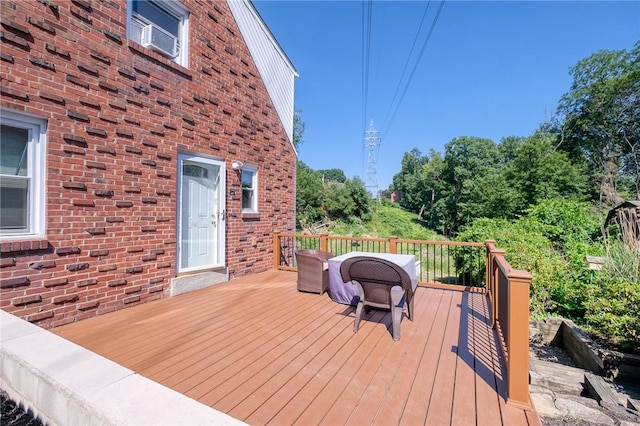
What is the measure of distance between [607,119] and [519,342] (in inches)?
1034

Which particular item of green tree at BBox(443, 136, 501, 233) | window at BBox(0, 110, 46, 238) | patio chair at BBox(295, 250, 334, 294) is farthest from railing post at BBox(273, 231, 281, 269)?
green tree at BBox(443, 136, 501, 233)

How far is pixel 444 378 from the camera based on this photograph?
7.59 feet

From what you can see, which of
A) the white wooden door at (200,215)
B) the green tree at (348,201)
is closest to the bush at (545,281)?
the white wooden door at (200,215)

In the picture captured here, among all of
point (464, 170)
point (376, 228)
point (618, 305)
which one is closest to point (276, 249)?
point (618, 305)

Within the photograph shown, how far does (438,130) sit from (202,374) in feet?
113

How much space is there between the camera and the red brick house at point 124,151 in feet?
9.66

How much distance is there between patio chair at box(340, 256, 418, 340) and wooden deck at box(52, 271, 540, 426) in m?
0.29

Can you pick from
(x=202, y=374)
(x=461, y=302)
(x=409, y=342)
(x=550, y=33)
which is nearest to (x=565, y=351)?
(x=461, y=302)

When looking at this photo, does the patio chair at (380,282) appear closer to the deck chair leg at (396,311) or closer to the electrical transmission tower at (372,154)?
the deck chair leg at (396,311)

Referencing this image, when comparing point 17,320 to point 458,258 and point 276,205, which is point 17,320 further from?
point 458,258

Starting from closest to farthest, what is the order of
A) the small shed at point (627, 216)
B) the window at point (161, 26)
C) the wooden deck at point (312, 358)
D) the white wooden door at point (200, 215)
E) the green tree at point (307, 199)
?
the wooden deck at point (312, 358) < the window at point (161, 26) < the white wooden door at point (200, 215) < the small shed at point (627, 216) < the green tree at point (307, 199)

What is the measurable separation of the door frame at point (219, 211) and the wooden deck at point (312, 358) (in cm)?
72

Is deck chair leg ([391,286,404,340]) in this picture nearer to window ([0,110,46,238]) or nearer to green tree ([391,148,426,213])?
window ([0,110,46,238])

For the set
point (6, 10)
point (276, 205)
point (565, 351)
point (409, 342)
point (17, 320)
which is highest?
point (6, 10)
